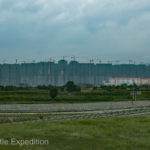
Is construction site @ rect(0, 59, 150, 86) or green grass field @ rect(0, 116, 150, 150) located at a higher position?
construction site @ rect(0, 59, 150, 86)

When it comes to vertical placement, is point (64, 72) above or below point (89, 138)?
above

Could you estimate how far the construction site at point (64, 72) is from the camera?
87375 mm

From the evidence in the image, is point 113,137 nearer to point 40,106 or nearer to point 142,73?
point 40,106

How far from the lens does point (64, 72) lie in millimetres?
91062

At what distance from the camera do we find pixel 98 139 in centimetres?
1285

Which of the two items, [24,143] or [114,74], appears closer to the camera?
[24,143]

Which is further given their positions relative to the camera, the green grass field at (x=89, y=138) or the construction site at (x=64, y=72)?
the construction site at (x=64, y=72)

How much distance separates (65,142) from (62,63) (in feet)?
263

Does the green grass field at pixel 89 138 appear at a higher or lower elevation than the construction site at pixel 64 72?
lower

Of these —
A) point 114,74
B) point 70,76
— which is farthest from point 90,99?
point 114,74

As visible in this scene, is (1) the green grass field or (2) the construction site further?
(2) the construction site

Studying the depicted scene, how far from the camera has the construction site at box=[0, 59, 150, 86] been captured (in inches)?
3440

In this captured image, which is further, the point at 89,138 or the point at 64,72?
the point at 64,72

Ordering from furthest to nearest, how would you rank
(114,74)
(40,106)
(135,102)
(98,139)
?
(114,74)
(135,102)
(40,106)
(98,139)
